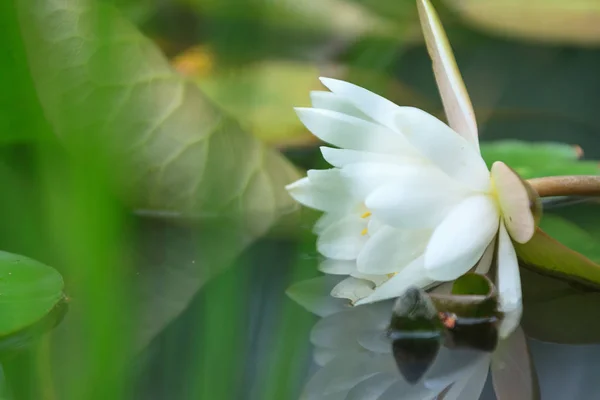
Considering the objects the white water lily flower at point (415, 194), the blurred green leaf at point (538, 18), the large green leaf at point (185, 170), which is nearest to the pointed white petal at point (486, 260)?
the white water lily flower at point (415, 194)

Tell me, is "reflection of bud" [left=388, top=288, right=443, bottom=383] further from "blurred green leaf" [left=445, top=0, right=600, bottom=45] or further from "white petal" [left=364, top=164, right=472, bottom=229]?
"blurred green leaf" [left=445, top=0, right=600, bottom=45]

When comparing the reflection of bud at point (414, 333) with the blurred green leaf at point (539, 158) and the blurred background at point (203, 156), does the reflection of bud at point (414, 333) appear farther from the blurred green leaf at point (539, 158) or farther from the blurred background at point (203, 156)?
the blurred green leaf at point (539, 158)

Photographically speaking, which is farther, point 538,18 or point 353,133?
point 538,18

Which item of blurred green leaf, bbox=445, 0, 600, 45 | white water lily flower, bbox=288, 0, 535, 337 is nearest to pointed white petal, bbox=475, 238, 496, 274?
white water lily flower, bbox=288, 0, 535, 337

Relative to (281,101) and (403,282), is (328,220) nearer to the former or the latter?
(403,282)

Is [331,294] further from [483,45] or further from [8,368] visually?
[483,45]

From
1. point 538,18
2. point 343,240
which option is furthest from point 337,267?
point 538,18
